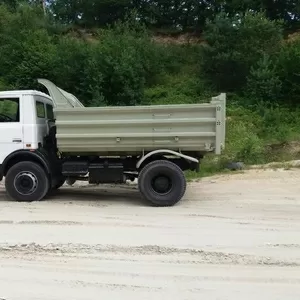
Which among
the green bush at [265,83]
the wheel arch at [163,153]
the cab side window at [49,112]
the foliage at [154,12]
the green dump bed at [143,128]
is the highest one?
the foliage at [154,12]

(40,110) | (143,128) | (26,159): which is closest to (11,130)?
(26,159)

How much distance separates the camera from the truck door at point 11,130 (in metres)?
9.92

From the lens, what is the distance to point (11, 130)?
9930 millimetres

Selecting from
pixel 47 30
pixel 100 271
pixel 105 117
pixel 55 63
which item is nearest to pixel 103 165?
pixel 105 117

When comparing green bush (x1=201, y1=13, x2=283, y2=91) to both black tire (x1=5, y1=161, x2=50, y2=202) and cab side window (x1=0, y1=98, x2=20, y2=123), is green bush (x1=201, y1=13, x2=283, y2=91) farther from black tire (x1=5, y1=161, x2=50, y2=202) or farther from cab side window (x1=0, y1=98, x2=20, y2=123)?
black tire (x1=5, y1=161, x2=50, y2=202)

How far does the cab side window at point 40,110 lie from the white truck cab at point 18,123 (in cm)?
12

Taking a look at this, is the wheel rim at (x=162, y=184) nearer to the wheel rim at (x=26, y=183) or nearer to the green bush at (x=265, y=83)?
the wheel rim at (x=26, y=183)

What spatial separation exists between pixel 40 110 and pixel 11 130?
77 cm

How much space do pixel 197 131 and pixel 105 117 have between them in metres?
1.80

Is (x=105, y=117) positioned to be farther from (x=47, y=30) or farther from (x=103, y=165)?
(x=47, y=30)

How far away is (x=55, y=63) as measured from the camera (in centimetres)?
2845

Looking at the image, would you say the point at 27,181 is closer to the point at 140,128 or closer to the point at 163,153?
the point at 140,128

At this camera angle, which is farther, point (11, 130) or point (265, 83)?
point (265, 83)

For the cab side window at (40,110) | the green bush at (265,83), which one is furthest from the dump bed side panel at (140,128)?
the green bush at (265,83)
